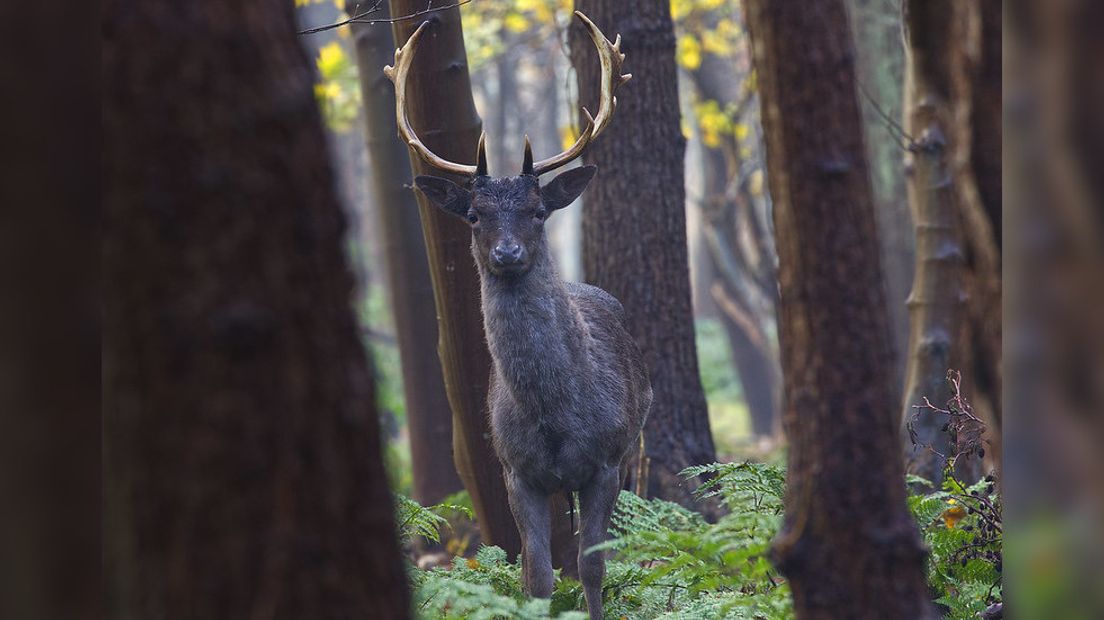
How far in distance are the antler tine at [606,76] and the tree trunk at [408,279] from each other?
11.6ft

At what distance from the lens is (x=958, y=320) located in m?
9.92

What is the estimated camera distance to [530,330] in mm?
7141

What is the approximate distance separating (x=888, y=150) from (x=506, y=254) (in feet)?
29.1

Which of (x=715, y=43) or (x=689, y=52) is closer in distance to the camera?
(x=689, y=52)

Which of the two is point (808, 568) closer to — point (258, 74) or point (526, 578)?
point (258, 74)

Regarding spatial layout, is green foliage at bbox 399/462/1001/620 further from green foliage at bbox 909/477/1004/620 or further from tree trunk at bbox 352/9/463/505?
tree trunk at bbox 352/9/463/505

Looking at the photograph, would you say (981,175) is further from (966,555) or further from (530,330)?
(530,330)

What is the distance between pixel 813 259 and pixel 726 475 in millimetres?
2636

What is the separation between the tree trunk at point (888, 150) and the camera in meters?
14.5

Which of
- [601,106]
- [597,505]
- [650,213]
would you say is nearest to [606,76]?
[601,106]

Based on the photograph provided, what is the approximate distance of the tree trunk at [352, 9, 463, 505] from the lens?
36.1ft

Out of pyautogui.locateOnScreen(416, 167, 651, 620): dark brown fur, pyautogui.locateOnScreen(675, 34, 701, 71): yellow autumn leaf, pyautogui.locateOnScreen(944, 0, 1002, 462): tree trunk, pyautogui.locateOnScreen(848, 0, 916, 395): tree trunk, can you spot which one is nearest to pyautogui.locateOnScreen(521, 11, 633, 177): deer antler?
pyautogui.locateOnScreen(416, 167, 651, 620): dark brown fur

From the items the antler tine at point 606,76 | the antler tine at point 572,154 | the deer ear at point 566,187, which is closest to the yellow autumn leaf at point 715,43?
the antler tine at point 606,76

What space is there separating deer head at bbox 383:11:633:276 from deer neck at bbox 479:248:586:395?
0.33 feet
